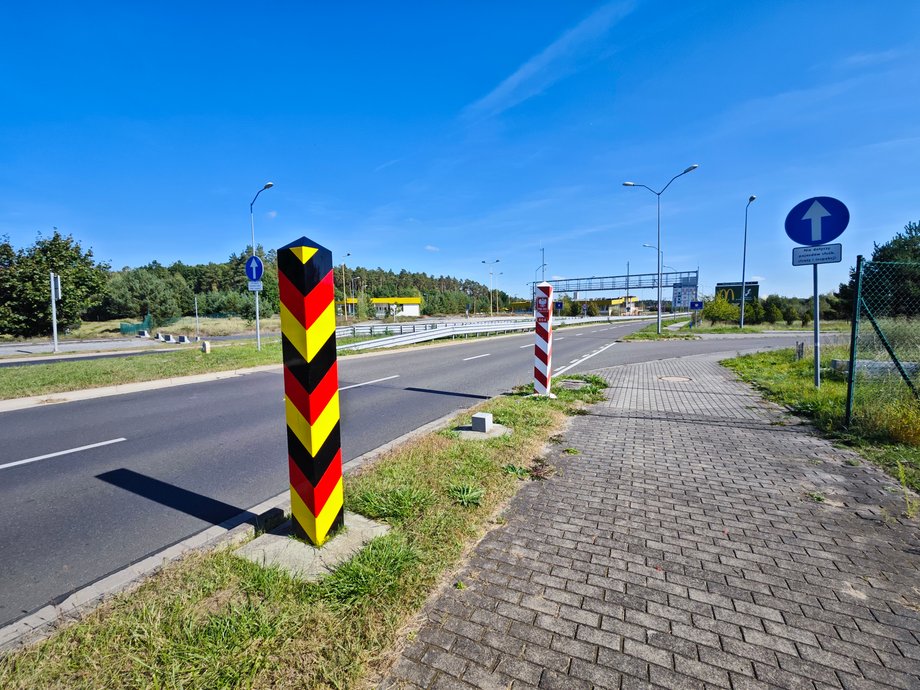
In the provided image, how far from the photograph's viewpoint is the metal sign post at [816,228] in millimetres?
7074

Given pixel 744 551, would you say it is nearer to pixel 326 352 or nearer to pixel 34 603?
pixel 326 352

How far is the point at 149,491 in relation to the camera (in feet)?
14.1

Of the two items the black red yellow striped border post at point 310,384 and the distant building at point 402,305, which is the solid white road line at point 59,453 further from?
the distant building at point 402,305

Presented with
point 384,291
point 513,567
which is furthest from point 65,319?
point 384,291

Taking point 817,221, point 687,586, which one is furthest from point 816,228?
point 687,586

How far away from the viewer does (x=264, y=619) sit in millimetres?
2207

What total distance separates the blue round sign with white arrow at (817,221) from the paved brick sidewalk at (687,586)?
442cm

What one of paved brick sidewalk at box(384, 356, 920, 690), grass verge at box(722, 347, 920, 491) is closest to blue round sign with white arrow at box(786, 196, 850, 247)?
grass verge at box(722, 347, 920, 491)

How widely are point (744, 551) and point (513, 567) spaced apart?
1655 mm

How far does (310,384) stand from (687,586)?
269 cm

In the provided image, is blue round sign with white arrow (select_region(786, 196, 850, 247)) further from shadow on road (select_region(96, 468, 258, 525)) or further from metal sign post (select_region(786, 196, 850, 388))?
shadow on road (select_region(96, 468, 258, 525))

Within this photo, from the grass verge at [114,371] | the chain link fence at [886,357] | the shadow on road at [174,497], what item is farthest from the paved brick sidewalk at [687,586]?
the grass verge at [114,371]

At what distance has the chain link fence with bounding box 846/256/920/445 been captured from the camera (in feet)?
17.9

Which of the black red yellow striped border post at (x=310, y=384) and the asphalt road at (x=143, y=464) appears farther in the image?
the asphalt road at (x=143, y=464)
